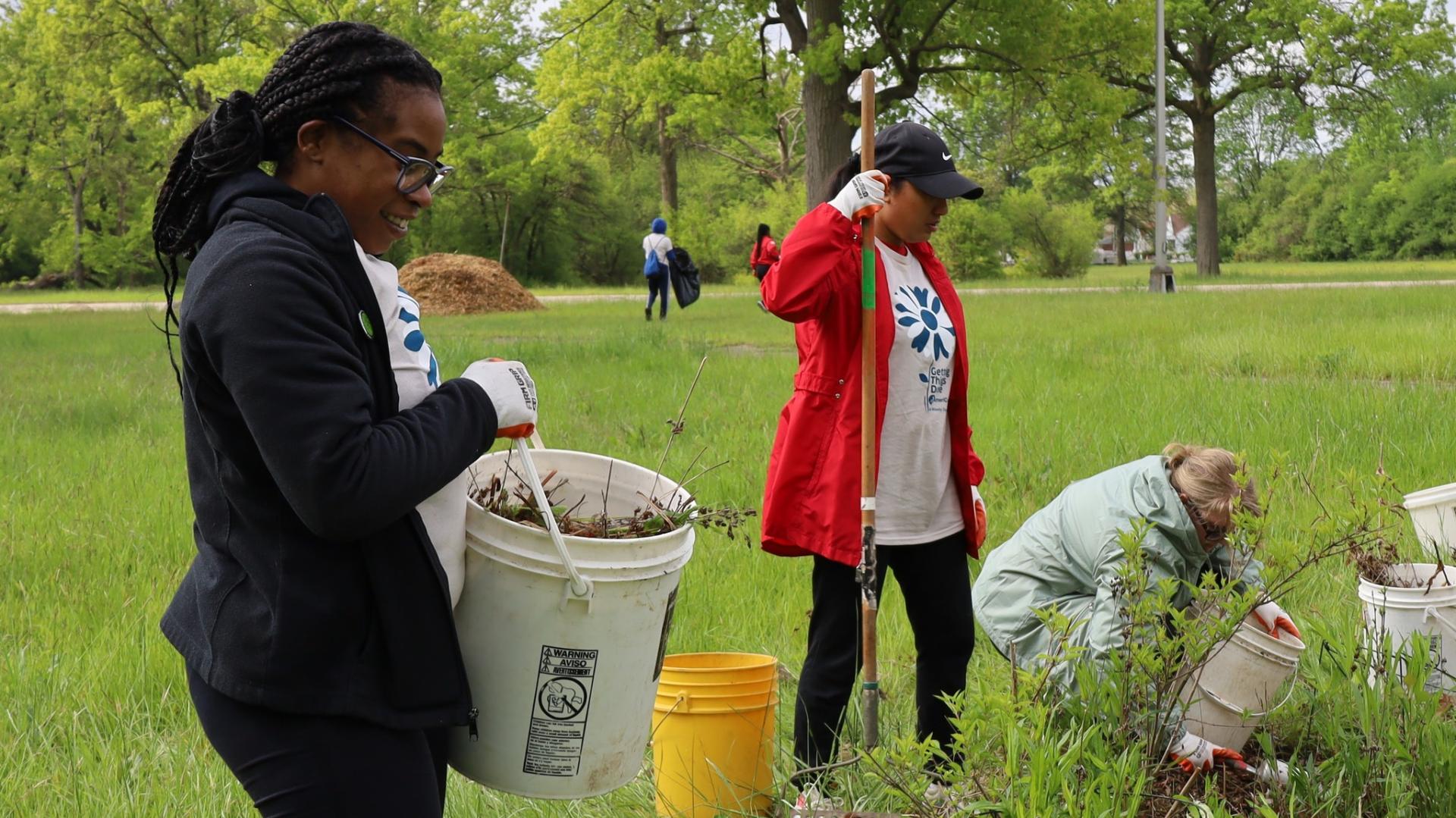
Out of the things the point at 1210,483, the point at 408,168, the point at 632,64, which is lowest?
the point at 1210,483

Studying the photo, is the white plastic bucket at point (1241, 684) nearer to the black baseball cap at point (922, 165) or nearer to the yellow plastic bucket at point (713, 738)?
the yellow plastic bucket at point (713, 738)

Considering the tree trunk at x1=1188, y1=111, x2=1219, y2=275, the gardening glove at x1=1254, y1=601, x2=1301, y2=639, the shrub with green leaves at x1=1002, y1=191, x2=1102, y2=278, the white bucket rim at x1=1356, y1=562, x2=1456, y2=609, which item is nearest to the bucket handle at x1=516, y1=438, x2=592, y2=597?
the gardening glove at x1=1254, y1=601, x2=1301, y2=639

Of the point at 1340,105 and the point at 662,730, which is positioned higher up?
the point at 1340,105

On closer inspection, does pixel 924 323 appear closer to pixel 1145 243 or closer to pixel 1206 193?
pixel 1206 193

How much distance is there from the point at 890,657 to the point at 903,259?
64.2 inches

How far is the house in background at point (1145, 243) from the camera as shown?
7175 centimetres

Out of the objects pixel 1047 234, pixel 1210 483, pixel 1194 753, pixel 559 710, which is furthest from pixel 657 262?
pixel 1047 234

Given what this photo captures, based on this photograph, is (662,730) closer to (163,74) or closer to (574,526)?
(574,526)

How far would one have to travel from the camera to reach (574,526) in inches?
90.2

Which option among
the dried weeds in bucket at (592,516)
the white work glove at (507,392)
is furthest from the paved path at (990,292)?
the white work glove at (507,392)

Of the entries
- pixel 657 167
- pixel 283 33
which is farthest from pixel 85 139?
pixel 657 167

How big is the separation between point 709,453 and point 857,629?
4410 mm

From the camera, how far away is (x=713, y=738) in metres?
3.25

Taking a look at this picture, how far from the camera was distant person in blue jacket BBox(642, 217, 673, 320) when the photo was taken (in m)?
19.9
